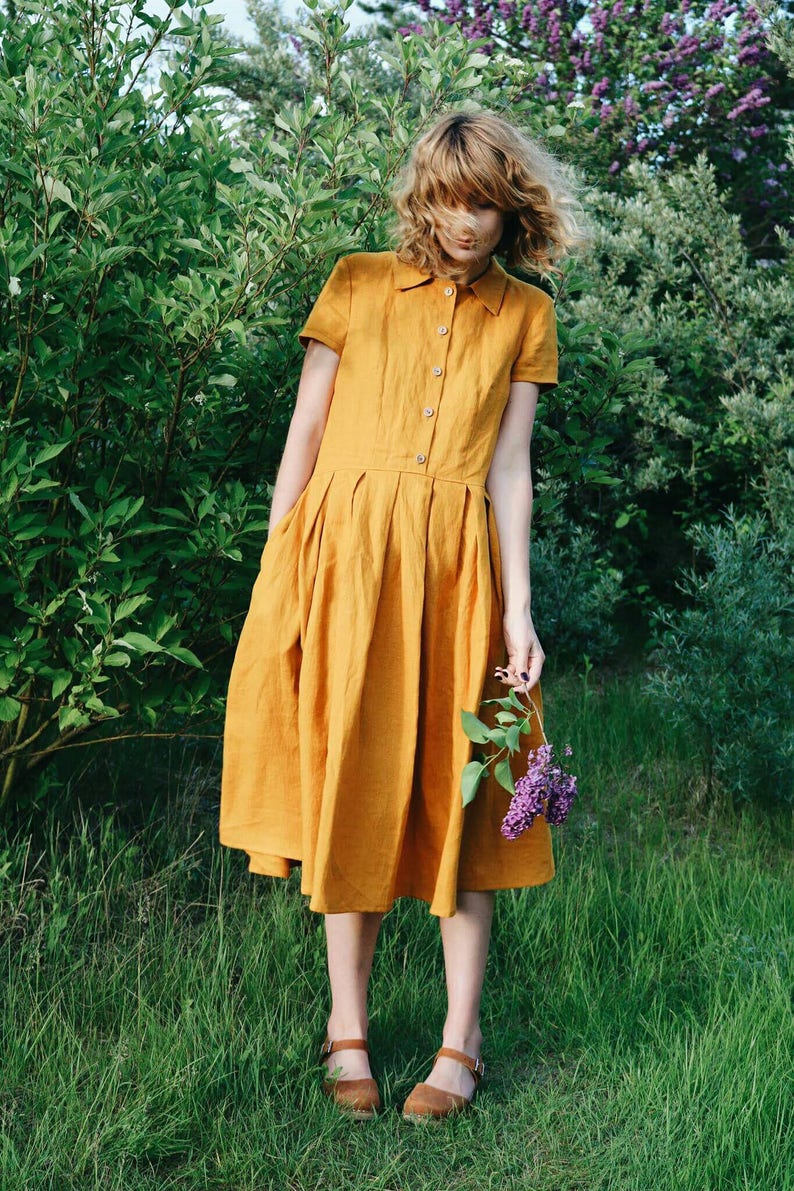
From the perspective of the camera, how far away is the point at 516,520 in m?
2.23

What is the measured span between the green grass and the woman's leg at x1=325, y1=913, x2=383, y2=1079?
0.08 metres

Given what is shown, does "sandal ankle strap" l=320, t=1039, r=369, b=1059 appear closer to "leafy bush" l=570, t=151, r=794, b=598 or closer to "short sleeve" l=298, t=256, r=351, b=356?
"short sleeve" l=298, t=256, r=351, b=356

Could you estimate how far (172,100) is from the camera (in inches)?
96.7

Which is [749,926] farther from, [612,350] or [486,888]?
[612,350]

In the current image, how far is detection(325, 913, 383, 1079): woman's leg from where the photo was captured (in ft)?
7.39

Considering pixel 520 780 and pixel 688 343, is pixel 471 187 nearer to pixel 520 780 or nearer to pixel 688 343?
pixel 520 780

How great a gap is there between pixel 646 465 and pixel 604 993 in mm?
2703

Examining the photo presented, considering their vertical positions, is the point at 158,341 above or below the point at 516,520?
above

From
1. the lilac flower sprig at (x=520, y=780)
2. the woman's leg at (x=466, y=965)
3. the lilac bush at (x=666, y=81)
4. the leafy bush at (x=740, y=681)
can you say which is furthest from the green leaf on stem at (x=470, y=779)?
the lilac bush at (x=666, y=81)

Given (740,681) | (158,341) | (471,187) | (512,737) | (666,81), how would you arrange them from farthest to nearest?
(666,81)
(740,681)
(158,341)
(471,187)
(512,737)

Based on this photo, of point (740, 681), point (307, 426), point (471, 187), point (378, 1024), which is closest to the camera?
point (471, 187)

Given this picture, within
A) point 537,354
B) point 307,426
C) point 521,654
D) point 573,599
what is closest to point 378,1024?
point 521,654

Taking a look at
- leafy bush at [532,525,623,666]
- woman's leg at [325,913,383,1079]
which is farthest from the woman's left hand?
leafy bush at [532,525,623,666]

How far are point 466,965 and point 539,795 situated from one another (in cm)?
46
